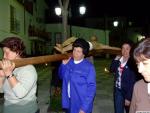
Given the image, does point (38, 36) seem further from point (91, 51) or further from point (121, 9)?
point (91, 51)

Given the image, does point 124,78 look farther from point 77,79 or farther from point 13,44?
point 13,44

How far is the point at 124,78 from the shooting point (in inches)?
255

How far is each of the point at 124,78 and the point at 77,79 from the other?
172 centimetres

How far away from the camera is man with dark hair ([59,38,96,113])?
499 centimetres

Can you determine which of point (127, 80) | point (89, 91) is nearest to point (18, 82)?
point (89, 91)

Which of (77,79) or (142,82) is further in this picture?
(77,79)

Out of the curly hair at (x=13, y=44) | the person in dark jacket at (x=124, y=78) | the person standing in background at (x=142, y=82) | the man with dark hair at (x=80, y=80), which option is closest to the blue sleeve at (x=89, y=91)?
the man with dark hair at (x=80, y=80)

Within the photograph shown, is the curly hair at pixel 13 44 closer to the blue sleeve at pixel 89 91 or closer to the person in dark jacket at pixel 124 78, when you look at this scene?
the blue sleeve at pixel 89 91

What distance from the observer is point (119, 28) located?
60.5m

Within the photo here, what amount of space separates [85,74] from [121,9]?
5749cm

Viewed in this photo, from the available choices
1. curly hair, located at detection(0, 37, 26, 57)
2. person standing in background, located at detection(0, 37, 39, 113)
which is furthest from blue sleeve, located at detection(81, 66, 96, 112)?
curly hair, located at detection(0, 37, 26, 57)

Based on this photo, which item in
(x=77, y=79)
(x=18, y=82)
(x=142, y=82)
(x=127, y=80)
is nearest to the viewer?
(x=142, y=82)

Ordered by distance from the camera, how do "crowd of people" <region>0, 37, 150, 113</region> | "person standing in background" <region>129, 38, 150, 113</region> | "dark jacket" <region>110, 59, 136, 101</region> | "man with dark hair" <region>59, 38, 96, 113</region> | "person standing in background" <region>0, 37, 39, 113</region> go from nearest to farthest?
"person standing in background" <region>129, 38, 150, 113</region> < "crowd of people" <region>0, 37, 150, 113</region> < "person standing in background" <region>0, 37, 39, 113</region> < "man with dark hair" <region>59, 38, 96, 113</region> < "dark jacket" <region>110, 59, 136, 101</region>

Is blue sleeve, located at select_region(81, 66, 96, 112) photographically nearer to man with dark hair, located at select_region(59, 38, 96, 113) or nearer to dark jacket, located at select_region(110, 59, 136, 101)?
man with dark hair, located at select_region(59, 38, 96, 113)
